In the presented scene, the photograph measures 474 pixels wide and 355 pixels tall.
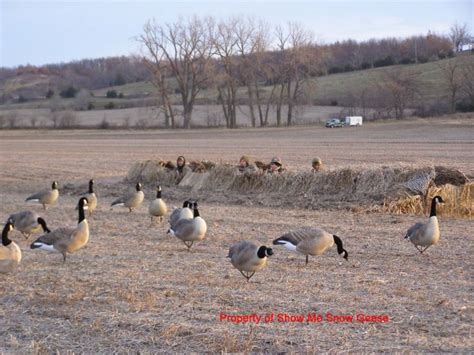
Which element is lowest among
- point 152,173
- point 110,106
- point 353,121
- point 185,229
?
point 353,121

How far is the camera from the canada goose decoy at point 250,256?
389 inches

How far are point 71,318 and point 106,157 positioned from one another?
3329cm

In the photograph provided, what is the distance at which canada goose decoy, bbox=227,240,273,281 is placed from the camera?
989 centimetres

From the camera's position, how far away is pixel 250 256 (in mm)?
9938

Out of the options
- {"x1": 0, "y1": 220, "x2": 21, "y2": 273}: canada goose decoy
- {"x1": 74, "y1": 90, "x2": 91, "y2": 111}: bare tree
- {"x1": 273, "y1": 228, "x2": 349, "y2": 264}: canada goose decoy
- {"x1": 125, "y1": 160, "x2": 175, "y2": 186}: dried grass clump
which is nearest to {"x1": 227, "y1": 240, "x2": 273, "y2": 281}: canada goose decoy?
{"x1": 273, "y1": 228, "x2": 349, "y2": 264}: canada goose decoy

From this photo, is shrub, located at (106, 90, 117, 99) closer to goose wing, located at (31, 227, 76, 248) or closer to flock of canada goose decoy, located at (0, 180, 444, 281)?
flock of canada goose decoy, located at (0, 180, 444, 281)

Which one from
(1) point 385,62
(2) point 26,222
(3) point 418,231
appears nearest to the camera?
(3) point 418,231

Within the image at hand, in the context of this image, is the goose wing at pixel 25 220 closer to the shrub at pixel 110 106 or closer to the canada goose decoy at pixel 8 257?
the canada goose decoy at pixel 8 257

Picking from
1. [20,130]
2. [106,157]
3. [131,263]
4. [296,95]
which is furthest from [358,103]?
[131,263]

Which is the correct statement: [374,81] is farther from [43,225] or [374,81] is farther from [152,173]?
[43,225]

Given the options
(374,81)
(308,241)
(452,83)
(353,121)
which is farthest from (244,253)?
(374,81)

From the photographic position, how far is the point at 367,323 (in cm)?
795

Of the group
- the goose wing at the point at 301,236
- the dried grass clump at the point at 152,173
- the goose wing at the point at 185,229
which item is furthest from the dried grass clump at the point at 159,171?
the goose wing at the point at 301,236

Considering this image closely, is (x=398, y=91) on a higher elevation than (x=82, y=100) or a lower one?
lower
